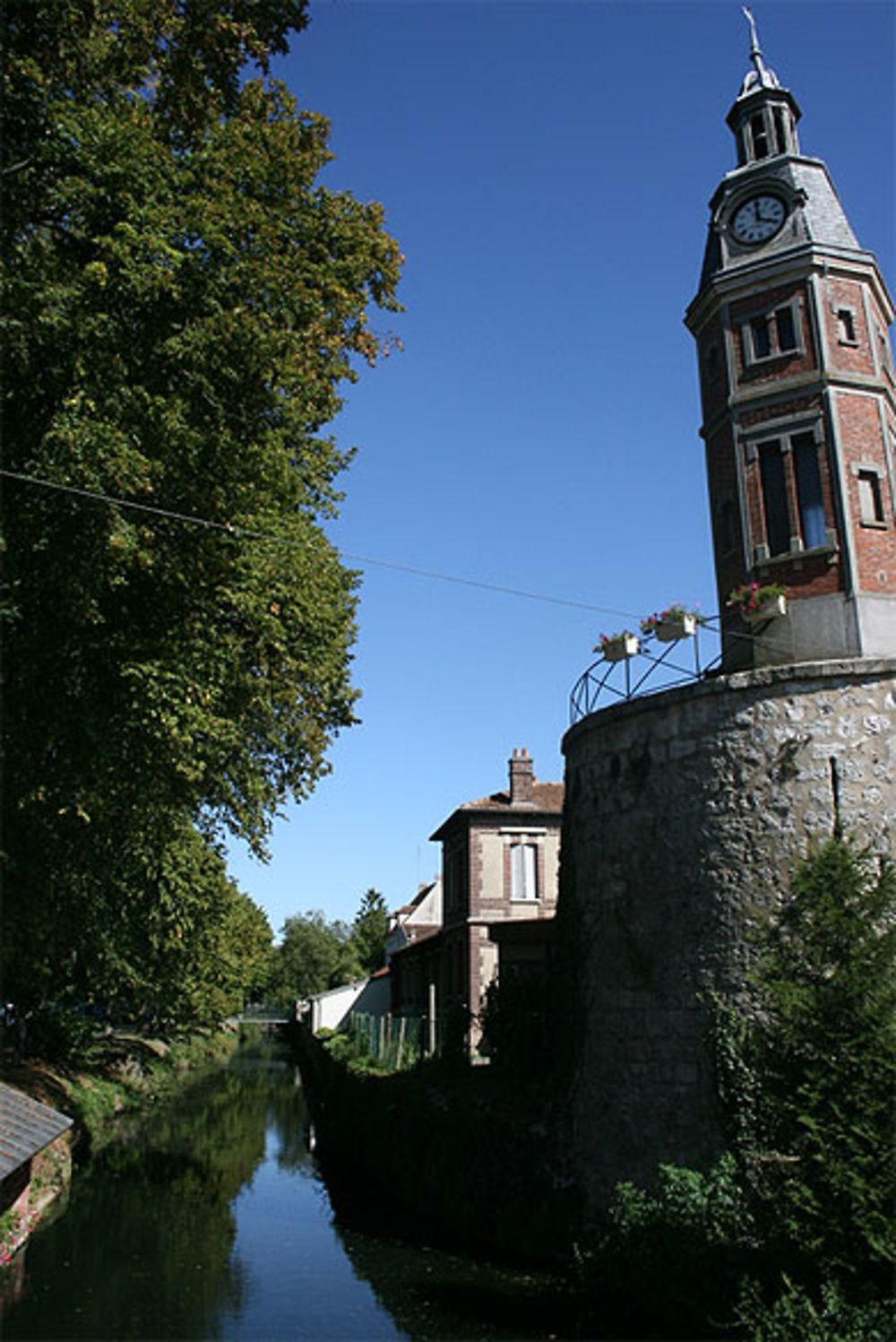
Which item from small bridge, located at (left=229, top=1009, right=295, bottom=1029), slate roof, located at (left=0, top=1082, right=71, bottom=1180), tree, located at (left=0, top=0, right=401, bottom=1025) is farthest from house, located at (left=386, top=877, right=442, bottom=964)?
small bridge, located at (left=229, top=1009, right=295, bottom=1029)

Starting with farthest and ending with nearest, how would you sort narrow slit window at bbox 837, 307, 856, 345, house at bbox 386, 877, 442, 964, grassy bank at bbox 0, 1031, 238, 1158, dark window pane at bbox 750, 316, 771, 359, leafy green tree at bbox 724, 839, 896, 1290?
house at bbox 386, 877, 442, 964 < grassy bank at bbox 0, 1031, 238, 1158 < dark window pane at bbox 750, 316, 771, 359 < narrow slit window at bbox 837, 307, 856, 345 < leafy green tree at bbox 724, 839, 896, 1290

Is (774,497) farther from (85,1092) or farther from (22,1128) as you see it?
(85,1092)

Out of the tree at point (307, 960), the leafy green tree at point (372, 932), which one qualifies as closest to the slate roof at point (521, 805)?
the leafy green tree at point (372, 932)

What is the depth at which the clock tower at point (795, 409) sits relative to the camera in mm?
15156

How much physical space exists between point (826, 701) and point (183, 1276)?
1251cm

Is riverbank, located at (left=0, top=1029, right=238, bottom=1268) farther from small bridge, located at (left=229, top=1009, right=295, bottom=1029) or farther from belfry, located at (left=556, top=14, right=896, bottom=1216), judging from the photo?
small bridge, located at (left=229, top=1009, right=295, bottom=1029)

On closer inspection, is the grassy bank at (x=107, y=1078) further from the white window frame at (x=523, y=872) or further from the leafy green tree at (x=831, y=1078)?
the leafy green tree at (x=831, y=1078)

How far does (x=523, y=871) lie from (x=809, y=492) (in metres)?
18.1

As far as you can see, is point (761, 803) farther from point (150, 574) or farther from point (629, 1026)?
point (150, 574)

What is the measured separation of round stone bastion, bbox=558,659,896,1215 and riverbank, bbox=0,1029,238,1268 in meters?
8.79

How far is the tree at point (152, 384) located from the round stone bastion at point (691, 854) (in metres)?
5.04

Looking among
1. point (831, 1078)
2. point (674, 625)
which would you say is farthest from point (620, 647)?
point (831, 1078)

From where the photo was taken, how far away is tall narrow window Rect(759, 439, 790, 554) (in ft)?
52.2

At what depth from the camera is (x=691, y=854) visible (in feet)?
43.9
